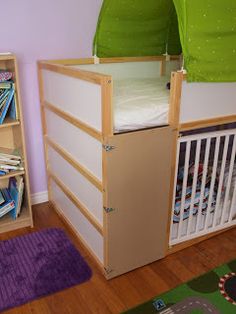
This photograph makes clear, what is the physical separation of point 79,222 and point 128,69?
1.26 meters

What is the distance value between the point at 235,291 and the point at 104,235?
800 mm

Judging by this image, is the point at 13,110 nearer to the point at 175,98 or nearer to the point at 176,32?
the point at 175,98

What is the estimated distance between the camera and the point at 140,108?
1.63m

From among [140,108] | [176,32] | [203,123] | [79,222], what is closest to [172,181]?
[203,123]

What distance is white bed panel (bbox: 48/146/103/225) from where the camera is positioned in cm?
173

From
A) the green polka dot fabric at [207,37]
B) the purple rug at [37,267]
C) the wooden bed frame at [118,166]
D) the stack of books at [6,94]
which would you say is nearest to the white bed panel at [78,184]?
the wooden bed frame at [118,166]

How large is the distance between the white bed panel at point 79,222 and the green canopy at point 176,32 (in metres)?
1.06

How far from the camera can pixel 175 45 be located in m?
2.60

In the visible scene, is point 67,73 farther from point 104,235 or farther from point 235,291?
point 235,291

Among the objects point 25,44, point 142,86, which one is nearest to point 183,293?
point 142,86

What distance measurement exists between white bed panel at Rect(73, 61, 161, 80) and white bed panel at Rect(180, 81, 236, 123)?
0.91 meters

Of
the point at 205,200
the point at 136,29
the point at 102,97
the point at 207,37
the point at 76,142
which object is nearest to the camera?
the point at 102,97

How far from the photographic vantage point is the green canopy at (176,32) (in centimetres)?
152

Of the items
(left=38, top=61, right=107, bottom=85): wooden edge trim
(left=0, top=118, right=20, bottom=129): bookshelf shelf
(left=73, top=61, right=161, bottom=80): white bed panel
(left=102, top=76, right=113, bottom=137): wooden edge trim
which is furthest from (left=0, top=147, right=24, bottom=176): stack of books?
(left=102, top=76, right=113, bottom=137): wooden edge trim
